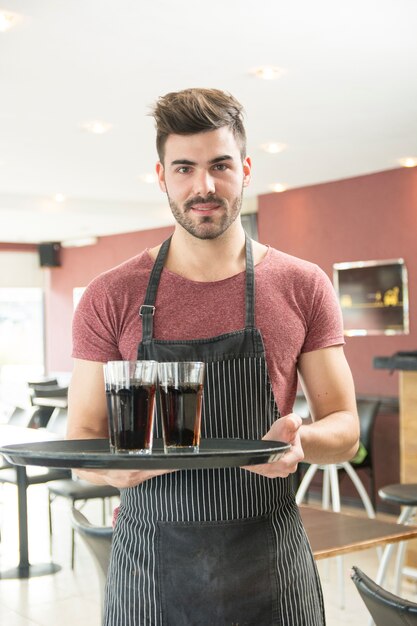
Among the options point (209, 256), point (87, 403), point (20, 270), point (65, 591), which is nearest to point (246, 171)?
point (209, 256)

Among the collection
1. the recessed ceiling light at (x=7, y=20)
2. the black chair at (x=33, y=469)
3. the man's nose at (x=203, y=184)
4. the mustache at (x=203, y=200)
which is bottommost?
the black chair at (x=33, y=469)

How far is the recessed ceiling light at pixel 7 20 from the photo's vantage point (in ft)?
12.6

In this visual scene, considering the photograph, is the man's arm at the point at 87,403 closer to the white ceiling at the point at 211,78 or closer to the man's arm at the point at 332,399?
the man's arm at the point at 332,399

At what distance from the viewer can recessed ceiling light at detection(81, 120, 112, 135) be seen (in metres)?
5.73

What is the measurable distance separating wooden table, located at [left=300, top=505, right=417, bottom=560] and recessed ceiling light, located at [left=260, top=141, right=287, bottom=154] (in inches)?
150

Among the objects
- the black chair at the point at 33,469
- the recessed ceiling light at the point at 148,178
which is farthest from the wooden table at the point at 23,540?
the recessed ceiling light at the point at 148,178

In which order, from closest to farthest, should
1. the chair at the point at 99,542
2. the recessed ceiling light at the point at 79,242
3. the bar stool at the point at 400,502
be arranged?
the chair at the point at 99,542 → the bar stool at the point at 400,502 → the recessed ceiling light at the point at 79,242

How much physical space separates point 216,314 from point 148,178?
6.18m

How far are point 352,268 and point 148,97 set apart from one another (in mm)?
3247

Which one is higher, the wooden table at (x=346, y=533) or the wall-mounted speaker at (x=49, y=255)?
the wall-mounted speaker at (x=49, y=255)

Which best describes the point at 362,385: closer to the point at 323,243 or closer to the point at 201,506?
the point at 323,243

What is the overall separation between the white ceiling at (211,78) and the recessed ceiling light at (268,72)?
0.14ft

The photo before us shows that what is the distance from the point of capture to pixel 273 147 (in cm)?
653

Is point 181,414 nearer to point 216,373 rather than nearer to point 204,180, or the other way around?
point 216,373
